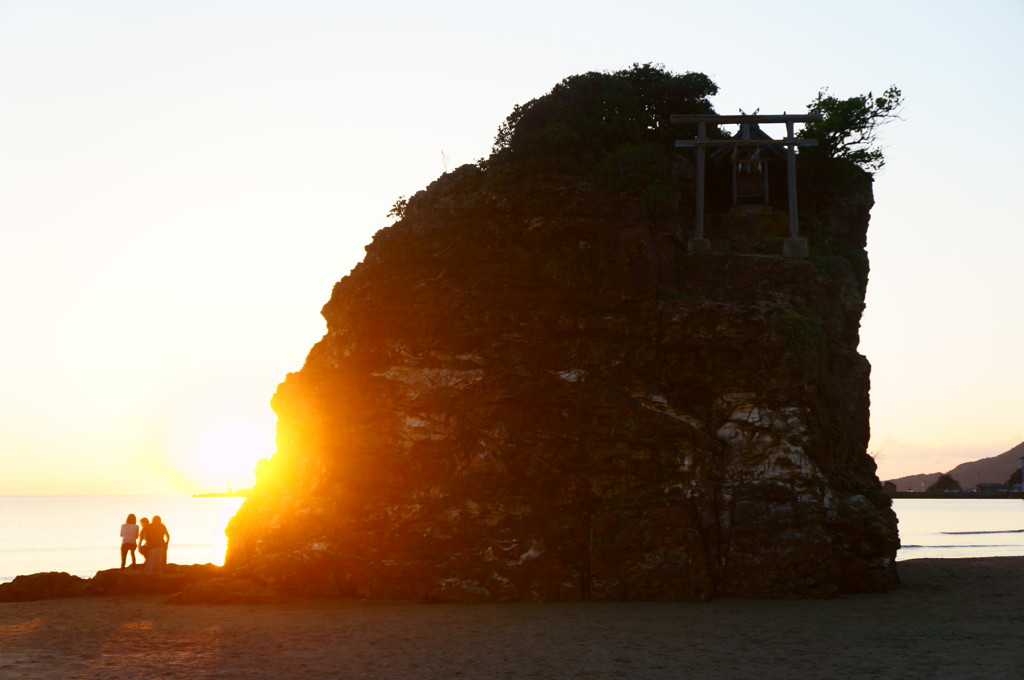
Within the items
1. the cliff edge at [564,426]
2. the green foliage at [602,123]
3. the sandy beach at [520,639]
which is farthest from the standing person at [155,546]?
the green foliage at [602,123]

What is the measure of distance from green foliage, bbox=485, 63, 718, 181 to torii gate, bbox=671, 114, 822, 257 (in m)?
1.42

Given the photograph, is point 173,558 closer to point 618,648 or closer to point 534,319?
point 534,319

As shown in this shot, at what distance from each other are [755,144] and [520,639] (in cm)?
2198

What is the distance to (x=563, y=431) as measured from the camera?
29.4 meters

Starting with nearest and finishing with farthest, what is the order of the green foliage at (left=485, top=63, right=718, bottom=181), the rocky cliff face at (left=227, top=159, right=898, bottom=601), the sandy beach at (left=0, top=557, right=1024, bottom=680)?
the sandy beach at (left=0, top=557, right=1024, bottom=680), the rocky cliff face at (left=227, top=159, right=898, bottom=601), the green foliage at (left=485, top=63, right=718, bottom=181)

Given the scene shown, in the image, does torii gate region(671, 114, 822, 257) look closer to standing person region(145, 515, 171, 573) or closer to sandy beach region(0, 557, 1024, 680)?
sandy beach region(0, 557, 1024, 680)

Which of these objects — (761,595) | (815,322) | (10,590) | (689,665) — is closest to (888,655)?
(689,665)

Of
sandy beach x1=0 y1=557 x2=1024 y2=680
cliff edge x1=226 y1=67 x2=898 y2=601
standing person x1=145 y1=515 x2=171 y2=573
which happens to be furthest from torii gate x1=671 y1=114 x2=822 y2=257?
standing person x1=145 y1=515 x2=171 y2=573

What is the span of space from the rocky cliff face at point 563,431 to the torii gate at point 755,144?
1324 mm

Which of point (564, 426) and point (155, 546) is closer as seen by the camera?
point (564, 426)

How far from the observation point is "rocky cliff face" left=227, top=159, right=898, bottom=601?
2838 cm

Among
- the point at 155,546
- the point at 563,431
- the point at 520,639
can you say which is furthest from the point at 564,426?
the point at 155,546

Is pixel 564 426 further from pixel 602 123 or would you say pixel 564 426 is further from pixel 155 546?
pixel 155 546

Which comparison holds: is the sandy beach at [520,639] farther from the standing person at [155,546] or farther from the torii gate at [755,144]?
the torii gate at [755,144]
